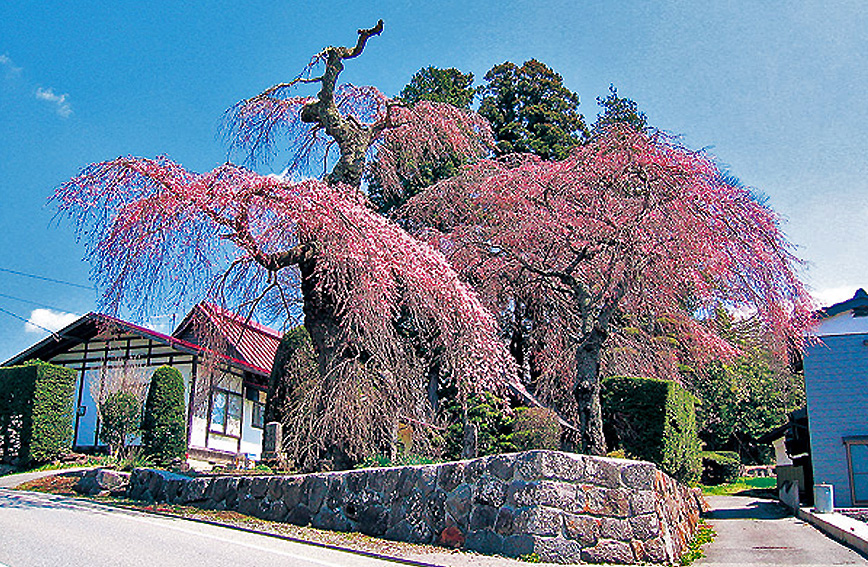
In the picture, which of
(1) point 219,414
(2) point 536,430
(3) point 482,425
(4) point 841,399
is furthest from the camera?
(1) point 219,414

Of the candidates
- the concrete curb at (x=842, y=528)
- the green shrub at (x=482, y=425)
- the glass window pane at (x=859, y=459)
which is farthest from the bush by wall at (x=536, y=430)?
the glass window pane at (x=859, y=459)

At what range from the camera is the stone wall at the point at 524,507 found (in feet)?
28.0

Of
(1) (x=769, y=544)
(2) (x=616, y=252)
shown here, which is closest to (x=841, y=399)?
(2) (x=616, y=252)

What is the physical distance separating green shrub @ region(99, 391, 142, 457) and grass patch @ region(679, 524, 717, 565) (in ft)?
48.7

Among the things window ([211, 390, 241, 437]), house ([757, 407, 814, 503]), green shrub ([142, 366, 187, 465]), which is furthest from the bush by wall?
window ([211, 390, 241, 437])

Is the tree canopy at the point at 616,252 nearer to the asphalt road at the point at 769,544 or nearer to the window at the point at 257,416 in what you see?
the asphalt road at the point at 769,544

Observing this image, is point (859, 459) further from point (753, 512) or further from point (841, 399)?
point (753, 512)

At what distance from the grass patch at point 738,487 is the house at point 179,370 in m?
15.5

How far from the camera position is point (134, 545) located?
26.6ft

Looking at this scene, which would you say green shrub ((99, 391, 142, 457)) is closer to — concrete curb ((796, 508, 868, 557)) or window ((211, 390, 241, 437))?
window ((211, 390, 241, 437))

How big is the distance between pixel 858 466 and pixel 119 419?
18.5 metres

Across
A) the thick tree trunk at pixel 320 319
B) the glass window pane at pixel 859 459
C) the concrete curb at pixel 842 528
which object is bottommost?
the concrete curb at pixel 842 528

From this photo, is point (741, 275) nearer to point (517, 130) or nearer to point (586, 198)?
point (586, 198)

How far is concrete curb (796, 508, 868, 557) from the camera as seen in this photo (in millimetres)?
10413
